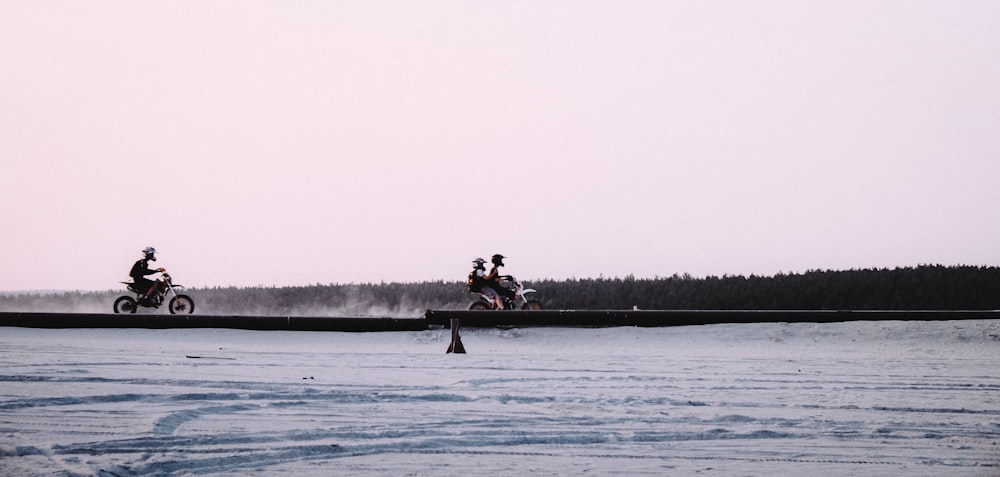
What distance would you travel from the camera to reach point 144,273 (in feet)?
68.8

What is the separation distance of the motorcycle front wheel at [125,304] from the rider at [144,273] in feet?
1.63

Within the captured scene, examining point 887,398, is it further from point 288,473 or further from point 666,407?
point 288,473

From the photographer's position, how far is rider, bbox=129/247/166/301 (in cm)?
2098

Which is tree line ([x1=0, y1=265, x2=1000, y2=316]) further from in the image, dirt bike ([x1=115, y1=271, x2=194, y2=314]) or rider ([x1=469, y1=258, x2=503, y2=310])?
dirt bike ([x1=115, y1=271, x2=194, y2=314])

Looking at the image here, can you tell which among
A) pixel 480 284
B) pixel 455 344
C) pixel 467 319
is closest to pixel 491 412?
pixel 455 344

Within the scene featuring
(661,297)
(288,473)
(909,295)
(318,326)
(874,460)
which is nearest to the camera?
(288,473)

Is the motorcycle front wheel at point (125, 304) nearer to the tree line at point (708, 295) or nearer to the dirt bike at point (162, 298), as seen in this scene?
the dirt bike at point (162, 298)

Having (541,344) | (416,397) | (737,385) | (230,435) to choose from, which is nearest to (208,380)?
(416,397)

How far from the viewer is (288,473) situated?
205 inches

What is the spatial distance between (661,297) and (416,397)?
61.3ft

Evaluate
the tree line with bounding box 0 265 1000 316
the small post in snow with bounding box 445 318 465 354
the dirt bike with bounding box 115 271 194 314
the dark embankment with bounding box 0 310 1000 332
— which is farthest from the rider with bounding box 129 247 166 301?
the small post in snow with bounding box 445 318 465 354

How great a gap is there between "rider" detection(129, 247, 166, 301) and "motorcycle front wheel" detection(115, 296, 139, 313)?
0.50 metres

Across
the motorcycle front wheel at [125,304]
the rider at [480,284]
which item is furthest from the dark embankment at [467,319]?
the motorcycle front wheel at [125,304]

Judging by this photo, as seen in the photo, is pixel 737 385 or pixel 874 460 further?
pixel 737 385
